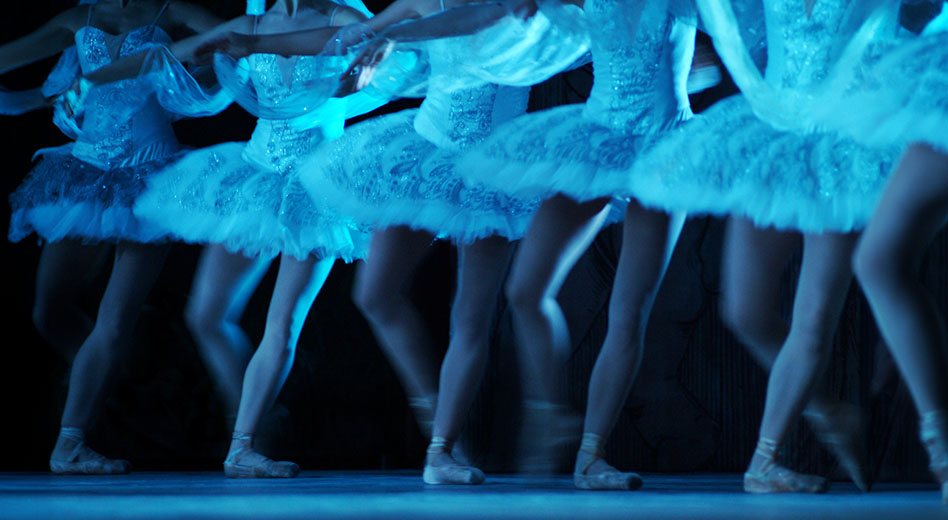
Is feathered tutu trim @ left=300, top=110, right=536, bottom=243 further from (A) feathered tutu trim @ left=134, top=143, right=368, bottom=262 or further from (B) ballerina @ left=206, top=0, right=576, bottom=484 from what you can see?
(A) feathered tutu trim @ left=134, top=143, right=368, bottom=262

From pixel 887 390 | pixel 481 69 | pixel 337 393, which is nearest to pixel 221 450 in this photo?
pixel 337 393

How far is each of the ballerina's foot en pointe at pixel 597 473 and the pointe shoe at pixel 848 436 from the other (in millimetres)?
436

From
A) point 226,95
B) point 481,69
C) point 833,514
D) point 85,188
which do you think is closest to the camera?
point 833,514

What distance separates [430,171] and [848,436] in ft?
4.10

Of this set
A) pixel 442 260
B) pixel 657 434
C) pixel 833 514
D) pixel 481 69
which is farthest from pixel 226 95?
pixel 833 514

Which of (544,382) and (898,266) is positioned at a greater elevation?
(898,266)

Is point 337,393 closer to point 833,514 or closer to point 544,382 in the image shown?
point 544,382

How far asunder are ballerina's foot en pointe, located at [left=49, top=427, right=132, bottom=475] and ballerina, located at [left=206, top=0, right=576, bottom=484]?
109 cm

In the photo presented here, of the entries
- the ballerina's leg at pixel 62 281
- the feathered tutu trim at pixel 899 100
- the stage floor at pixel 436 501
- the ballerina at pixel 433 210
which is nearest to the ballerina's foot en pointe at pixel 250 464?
the stage floor at pixel 436 501

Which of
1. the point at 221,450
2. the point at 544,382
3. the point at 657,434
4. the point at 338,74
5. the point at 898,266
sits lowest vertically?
the point at 221,450

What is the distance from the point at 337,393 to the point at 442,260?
26.6 inches

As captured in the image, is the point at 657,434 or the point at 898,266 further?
the point at 657,434

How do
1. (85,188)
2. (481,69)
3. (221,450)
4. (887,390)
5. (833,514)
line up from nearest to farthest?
(833,514) → (887,390) → (481,69) → (85,188) → (221,450)

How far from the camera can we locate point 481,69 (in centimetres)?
298
